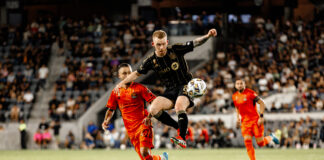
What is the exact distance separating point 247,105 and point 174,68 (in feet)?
14.3

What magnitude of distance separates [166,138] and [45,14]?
18574 millimetres

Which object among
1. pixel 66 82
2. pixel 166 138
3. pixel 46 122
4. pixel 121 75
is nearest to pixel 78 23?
pixel 66 82

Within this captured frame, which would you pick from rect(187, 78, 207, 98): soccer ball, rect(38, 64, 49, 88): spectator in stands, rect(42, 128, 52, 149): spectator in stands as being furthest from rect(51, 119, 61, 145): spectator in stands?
rect(187, 78, 207, 98): soccer ball

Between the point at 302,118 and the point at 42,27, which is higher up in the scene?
the point at 42,27

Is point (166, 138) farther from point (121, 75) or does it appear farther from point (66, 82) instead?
point (121, 75)

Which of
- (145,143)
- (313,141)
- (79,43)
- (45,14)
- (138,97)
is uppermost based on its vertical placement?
(45,14)

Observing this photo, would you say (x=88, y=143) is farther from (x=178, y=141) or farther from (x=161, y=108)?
(x=178, y=141)

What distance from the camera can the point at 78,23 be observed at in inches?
1366

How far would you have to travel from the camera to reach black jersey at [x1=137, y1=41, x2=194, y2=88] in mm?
10047

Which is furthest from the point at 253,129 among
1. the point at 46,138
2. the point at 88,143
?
the point at 46,138

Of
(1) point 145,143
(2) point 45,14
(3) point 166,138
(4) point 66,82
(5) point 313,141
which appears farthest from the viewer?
(2) point 45,14

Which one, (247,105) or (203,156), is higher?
(247,105)

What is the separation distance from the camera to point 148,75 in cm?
3066

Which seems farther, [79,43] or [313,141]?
[79,43]
